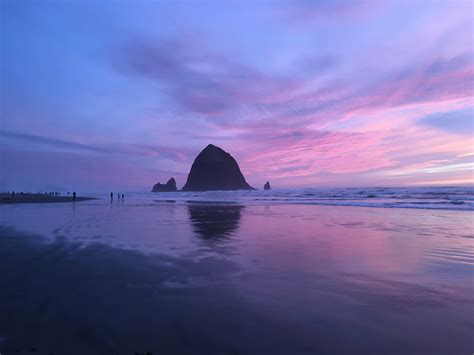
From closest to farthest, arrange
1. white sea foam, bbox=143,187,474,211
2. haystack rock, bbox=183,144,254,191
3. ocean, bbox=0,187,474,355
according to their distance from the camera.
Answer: ocean, bbox=0,187,474,355 → white sea foam, bbox=143,187,474,211 → haystack rock, bbox=183,144,254,191

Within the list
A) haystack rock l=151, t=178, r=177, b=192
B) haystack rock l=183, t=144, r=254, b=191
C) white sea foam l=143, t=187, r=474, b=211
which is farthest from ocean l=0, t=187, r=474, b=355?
haystack rock l=151, t=178, r=177, b=192

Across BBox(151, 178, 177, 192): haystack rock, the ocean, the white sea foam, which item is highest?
BBox(151, 178, 177, 192): haystack rock

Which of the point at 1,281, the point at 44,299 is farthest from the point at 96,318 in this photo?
the point at 1,281

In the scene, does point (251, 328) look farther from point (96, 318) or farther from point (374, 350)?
point (96, 318)

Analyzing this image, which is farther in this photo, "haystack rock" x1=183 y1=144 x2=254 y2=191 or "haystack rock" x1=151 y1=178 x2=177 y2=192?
"haystack rock" x1=183 y1=144 x2=254 y2=191

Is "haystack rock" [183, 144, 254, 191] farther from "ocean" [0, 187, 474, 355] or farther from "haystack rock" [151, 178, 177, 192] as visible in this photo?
"ocean" [0, 187, 474, 355]

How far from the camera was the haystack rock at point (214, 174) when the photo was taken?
185625 millimetres

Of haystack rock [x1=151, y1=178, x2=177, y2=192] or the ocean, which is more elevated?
haystack rock [x1=151, y1=178, x2=177, y2=192]

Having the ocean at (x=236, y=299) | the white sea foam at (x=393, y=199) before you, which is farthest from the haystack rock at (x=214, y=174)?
the ocean at (x=236, y=299)

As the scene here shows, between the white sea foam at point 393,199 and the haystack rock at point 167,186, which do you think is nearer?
the white sea foam at point 393,199

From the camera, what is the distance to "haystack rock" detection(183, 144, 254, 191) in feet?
609

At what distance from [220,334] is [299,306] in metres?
1.47

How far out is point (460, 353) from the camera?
10.3ft

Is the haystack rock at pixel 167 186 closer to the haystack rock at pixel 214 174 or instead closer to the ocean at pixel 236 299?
the haystack rock at pixel 214 174
